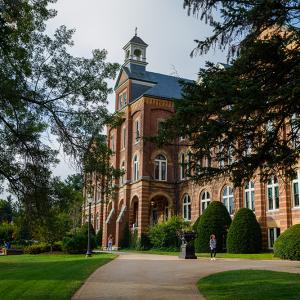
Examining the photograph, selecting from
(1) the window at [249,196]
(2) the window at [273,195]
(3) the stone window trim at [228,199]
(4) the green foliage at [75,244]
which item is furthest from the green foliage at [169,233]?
(2) the window at [273,195]

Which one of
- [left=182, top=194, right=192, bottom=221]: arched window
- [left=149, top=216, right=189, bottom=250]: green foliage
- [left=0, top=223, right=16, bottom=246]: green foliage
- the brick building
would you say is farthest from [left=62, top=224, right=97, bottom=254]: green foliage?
[left=0, top=223, right=16, bottom=246]: green foliage

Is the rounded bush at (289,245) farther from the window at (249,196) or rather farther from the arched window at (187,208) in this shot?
the arched window at (187,208)

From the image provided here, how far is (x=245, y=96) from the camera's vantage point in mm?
8609

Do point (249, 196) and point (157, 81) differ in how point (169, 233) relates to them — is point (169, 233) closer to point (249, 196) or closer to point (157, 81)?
point (249, 196)

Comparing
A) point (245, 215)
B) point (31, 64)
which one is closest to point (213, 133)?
point (31, 64)

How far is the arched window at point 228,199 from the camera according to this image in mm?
37219

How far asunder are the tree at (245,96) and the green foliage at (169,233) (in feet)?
96.9

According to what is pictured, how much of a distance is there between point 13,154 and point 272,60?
8.94m

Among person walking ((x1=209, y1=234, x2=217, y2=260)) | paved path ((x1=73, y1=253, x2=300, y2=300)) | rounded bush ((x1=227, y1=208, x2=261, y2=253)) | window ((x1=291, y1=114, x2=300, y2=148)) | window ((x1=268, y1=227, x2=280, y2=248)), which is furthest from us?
window ((x1=268, y1=227, x2=280, y2=248))

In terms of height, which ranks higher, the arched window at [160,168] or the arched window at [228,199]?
the arched window at [160,168]

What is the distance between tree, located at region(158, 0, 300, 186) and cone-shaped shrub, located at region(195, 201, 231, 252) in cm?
2365

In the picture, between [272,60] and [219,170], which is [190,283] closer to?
[219,170]

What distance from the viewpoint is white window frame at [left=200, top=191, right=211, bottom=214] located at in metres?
41.4

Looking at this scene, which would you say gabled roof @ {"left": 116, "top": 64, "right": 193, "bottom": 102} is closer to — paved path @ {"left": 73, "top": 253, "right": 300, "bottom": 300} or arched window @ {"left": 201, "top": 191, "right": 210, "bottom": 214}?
arched window @ {"left": 201, "top": 191, "right": 210, "bottom": 214}
